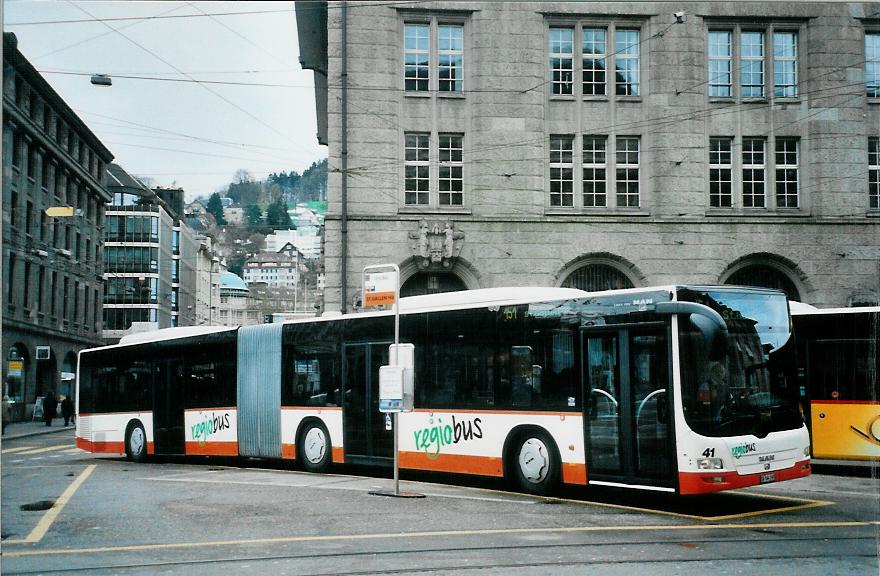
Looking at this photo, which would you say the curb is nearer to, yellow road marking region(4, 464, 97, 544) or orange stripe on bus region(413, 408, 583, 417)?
yellow road marking region(4, 464, 97, 544)

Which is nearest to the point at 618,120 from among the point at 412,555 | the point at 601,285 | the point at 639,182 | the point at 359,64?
the point at 639,182

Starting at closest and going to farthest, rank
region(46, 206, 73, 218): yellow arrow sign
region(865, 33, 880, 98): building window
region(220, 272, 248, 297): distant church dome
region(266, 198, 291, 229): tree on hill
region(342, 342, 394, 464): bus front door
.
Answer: region(342, 342, 394, 464): bus front door → region(220, 272, 248, 297): distant church dome → region(266, 198, 291, 229): tree on hill → region(46, 206, 73, 218): yellow arrow sign → region(865, 33, 880, 98): building window

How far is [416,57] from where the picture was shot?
30.3 metres

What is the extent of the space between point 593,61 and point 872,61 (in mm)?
8331

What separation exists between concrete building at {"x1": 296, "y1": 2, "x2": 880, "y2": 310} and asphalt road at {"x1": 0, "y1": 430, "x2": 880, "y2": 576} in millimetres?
12957

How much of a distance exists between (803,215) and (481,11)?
38.1 ft

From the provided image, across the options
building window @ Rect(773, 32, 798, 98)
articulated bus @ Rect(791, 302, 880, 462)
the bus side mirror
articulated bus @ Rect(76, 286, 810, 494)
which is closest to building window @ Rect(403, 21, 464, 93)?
building window @ Rect(773, 32, 798, 98)

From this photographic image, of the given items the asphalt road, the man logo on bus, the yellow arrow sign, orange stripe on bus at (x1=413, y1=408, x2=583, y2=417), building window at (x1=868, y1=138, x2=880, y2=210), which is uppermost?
building window at (x1=868, y1=138, x2=880, y2=210)

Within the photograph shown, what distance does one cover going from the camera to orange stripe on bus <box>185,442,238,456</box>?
21.3 metres

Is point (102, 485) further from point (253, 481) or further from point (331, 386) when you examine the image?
point (331, 386)

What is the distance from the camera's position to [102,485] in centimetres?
1748

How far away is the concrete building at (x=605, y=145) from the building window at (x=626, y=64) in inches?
1.7

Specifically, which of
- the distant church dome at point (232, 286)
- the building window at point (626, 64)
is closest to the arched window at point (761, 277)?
the building window at point (626, 64)

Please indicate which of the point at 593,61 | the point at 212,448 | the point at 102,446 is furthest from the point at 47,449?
the point at 593,61
